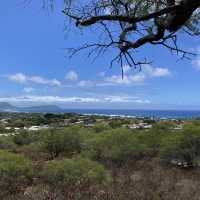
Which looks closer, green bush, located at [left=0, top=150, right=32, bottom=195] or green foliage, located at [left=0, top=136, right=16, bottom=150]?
green bush, located at [left=0, top=150, right=32, bottom=195]

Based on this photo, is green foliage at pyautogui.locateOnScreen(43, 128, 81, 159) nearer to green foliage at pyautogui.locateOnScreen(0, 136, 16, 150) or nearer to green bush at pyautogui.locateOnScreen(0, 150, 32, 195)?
green foliage at pyautogui.locateOnScreen(0, 136, 16, 150)

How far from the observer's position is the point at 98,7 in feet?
17.3

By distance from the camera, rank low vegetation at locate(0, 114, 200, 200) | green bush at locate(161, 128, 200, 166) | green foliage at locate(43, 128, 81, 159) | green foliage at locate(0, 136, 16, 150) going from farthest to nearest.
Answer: green foliage at locate(0, 136, 16, 150), green foliage at locate(43, 128, 81, 159), green bush at locate(161, 128, 200, 166), low vegetation at locate(0, 114, 200, 200)

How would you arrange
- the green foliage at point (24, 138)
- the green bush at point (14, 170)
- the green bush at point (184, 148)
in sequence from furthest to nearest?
the green foliage at point (24, 138), the green bush at point (184, 148), the green bush at point (14, 170)

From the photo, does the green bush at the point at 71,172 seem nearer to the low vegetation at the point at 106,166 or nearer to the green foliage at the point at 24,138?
the low vegetation at the point at 106,166

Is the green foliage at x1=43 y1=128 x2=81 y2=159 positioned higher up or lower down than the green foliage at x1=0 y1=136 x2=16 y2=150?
→ higher up

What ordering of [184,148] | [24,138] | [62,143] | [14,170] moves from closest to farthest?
[14,170] → [184,148] → [62,143] → [24,138]

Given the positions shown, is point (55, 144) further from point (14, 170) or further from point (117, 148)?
point (14, 170)

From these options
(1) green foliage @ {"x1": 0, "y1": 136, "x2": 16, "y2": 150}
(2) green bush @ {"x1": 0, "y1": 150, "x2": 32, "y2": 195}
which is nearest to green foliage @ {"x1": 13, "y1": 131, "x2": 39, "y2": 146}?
(1) green foliage @ {"x1": 0, "y1": 136, "x2": 16, "y2": 150}

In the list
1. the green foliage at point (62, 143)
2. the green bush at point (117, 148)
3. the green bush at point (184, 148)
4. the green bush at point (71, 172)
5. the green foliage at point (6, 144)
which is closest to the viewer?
the green bush at point (71, 172)

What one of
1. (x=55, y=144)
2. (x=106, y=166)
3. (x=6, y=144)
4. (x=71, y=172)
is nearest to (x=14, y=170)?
(x=71, y=172)

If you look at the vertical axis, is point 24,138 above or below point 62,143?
below

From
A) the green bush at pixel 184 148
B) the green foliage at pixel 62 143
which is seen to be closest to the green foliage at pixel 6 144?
the green foliage at pixel 62 143

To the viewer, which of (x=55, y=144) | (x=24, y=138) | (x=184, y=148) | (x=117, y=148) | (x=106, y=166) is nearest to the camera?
(x=106, y=166)
